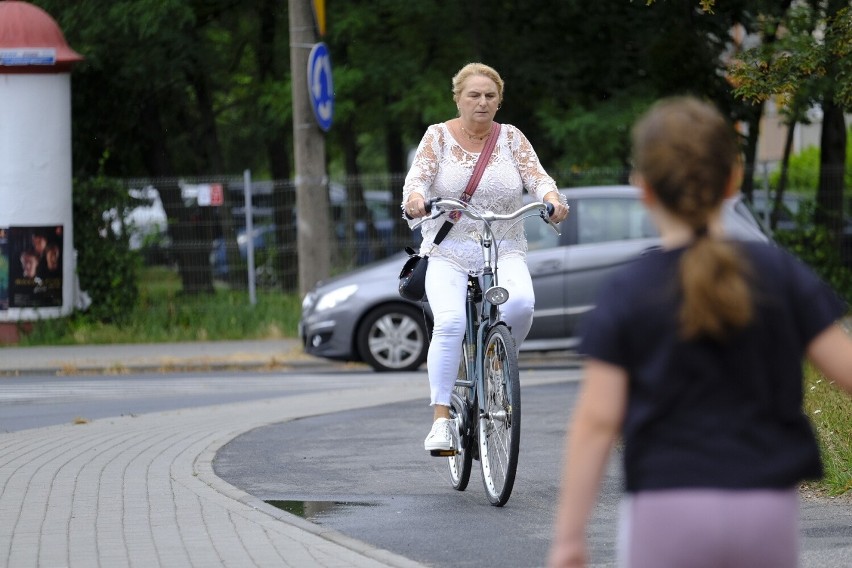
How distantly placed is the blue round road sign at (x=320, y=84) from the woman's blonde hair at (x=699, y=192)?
14828 mm

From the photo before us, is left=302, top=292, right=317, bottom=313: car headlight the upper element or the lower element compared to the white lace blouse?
lower

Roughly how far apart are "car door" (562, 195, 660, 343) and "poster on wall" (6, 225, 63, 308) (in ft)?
23.2

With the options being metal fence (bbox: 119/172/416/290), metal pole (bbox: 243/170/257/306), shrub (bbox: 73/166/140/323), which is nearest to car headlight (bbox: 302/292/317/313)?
metal fence (bbox: 119/172/416/290)

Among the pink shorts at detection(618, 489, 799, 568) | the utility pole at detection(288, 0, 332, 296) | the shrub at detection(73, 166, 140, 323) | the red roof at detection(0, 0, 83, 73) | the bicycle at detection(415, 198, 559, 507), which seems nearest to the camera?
the pink shorts at detection(618, 489, 799, 568)

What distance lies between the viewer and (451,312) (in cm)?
712

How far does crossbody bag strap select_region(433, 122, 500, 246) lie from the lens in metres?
7.21

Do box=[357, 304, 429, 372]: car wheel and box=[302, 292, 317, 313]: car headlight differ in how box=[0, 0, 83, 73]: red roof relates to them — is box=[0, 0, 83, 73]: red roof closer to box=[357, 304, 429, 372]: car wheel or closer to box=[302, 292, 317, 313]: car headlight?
box=[302, 292, 317, 313]: car headlight

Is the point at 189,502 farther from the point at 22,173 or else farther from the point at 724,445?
the point at 22,173

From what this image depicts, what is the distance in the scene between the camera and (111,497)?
24.1ft

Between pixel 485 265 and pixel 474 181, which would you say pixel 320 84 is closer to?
pixel 474 181

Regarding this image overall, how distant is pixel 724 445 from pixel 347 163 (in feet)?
92.5

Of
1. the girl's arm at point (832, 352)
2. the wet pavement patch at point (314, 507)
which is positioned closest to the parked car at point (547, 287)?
the wet pavement patch at point (314, 507)

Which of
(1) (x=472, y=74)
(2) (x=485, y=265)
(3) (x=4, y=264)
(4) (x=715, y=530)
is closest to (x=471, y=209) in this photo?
(2) (x=485, y=265)

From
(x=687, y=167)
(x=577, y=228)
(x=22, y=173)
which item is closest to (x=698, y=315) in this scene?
(x=687, y=167)
